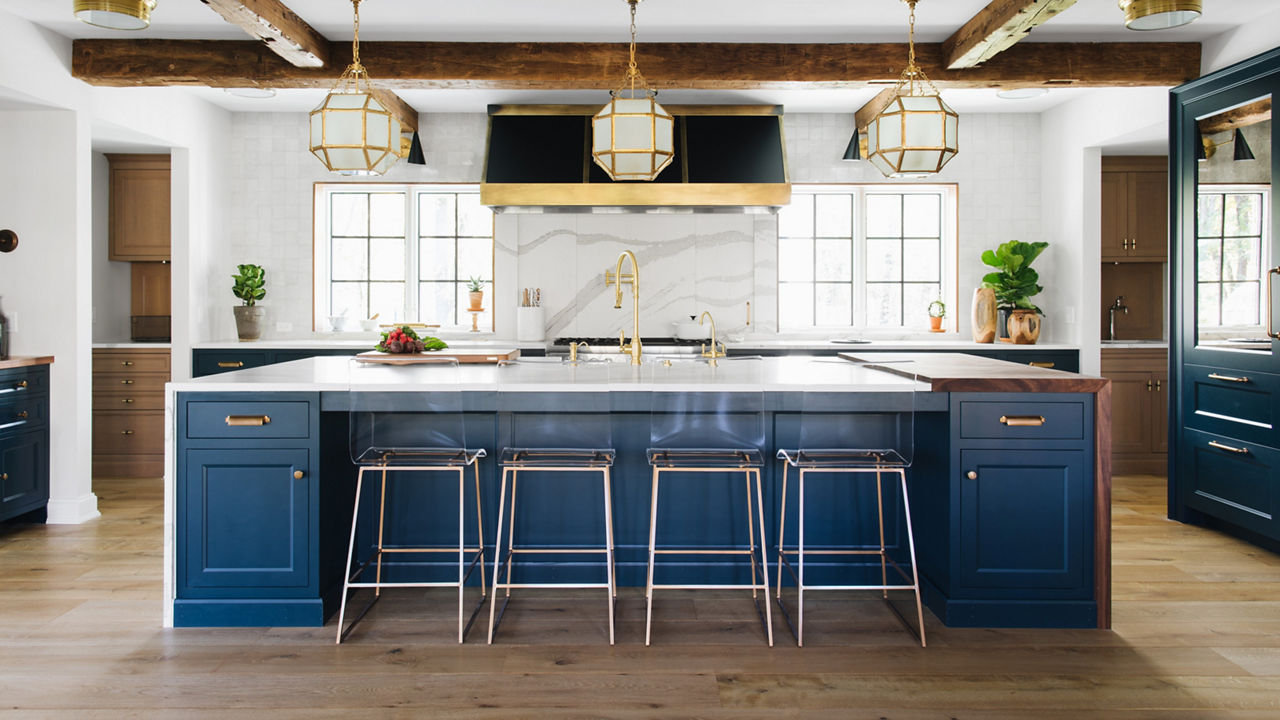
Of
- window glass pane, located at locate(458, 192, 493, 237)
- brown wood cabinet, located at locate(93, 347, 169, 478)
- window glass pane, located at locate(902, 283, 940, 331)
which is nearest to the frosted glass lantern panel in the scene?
window glass pane, located at locate(458, 192, 493, 237)

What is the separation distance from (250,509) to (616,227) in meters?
3.94

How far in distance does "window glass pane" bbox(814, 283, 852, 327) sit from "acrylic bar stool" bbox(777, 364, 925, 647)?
3.07m

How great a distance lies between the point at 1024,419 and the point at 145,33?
504 centimetres

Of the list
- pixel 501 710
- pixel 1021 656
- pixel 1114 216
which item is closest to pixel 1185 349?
pixel 1114 216

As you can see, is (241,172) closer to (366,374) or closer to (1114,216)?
(366,374)

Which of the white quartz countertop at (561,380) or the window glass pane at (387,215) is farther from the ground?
the window glass pane at (387,215)

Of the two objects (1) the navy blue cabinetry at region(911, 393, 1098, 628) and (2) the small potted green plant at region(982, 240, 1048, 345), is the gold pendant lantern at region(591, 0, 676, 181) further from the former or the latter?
(2) the small potted green plant at region(982, 240, 1048, 345)

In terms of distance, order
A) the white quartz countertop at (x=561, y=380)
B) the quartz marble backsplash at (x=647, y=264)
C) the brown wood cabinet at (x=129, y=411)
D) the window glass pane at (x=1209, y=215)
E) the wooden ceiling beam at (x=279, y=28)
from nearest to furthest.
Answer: the white quartz countertop at (x=561, y=380), the wooden ceiling beam at (x=279, y=28), the window glass pane at (x=1209, y=215), the brown wood cabinet at (x=129, y=411), the quartz marble backsplash at (x=647, y=264)

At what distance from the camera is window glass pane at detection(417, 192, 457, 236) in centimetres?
652

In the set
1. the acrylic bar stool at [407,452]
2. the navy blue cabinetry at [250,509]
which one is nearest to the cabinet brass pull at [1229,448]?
the acrylic bar stool at [407,452]

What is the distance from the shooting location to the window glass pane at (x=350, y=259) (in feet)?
21.5

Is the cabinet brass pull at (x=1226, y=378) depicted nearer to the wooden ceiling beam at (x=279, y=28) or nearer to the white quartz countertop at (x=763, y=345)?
the white quartz countertop at (x=763, y=345)

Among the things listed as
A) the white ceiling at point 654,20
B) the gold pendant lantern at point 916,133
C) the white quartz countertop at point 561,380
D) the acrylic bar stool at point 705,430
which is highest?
the white ceiling at point 654,20

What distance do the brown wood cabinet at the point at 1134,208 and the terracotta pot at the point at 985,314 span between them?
968 millimetres
